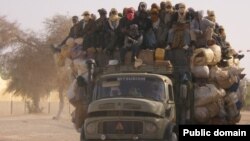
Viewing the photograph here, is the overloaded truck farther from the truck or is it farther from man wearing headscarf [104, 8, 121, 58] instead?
man wearing headscarf [104, 8, 121, 58]

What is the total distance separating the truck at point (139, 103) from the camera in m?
12.9

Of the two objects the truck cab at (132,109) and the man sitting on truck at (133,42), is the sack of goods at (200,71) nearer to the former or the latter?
the truck cab at (132,109)

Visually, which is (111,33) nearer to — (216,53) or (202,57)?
(202,57)

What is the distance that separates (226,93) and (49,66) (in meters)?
27.7

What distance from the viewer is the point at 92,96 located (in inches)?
561

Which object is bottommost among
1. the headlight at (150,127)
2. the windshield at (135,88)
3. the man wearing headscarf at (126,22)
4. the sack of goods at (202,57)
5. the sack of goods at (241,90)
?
the headlight at (150,127)

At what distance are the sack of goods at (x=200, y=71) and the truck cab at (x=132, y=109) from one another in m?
1.09

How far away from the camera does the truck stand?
12922 mm

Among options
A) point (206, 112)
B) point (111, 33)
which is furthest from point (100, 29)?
point (206, 112)

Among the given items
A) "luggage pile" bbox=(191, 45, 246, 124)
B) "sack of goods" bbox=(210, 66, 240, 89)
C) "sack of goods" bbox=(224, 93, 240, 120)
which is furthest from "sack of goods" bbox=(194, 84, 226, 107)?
"sack of goods" bbox=(224, 93, 240, 120)

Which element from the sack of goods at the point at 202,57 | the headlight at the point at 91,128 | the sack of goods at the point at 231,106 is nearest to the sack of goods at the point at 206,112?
the sack of goods at the point at 231,106

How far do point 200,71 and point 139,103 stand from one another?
8.37 ft

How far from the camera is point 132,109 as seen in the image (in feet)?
42.4

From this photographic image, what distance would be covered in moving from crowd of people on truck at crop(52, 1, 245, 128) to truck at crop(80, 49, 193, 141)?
66 cm
